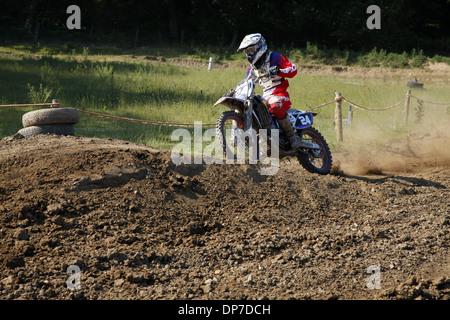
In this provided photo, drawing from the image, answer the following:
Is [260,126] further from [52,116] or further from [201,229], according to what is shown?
[52,116]

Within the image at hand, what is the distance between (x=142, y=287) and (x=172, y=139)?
6.63m

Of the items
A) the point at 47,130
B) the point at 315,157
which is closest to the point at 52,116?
the point at 47,130

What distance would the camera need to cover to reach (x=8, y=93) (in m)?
17.2

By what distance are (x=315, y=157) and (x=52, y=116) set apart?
466 cm

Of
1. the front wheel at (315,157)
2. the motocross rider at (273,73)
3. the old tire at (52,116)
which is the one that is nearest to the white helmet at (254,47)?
the motocross rider at (273,73)

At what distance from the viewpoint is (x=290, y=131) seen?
8.85 metres

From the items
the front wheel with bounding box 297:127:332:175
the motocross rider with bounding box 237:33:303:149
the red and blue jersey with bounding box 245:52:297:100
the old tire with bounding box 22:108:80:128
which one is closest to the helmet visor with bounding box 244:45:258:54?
the motocross rider with bounding box 237:33:303:149

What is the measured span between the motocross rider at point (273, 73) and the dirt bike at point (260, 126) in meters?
0.13

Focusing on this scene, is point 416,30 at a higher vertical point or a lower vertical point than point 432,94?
higher

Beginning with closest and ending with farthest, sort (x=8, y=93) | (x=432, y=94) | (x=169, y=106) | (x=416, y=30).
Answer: (x=169, y=106)
(x=8, y=93)
(x=432, y=94)
(x=416, y=30)

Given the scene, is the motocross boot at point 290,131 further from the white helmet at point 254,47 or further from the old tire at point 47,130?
the old tire at point 47,130

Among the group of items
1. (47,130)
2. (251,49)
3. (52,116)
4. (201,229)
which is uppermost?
(251,49)

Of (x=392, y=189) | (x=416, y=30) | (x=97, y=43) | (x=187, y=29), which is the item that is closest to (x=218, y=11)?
(x=187, y=29)

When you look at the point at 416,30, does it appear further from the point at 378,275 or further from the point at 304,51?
the point at 378,275
